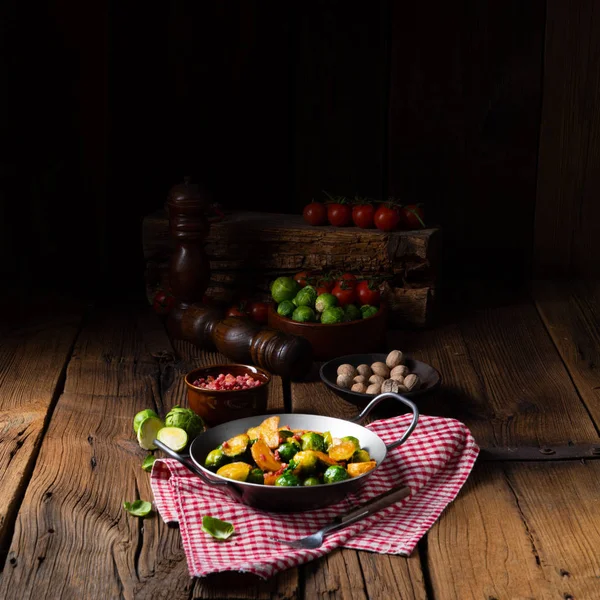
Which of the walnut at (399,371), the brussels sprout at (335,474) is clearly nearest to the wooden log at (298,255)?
the walnut at (399,371)

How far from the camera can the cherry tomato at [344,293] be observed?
3812mm

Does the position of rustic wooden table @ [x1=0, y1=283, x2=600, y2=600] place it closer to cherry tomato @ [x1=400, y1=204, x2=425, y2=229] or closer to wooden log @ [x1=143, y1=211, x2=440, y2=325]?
wooden log @ [x1=143, y1=211, x2=440, y2=325]

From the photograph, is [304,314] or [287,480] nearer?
[287,480]

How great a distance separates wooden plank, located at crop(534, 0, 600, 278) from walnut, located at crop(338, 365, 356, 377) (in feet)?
6.97

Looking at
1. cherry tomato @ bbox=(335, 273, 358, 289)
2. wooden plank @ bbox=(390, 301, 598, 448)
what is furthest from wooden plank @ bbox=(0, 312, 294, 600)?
wooden plank @ bbox=(390, 301, 598, 448)

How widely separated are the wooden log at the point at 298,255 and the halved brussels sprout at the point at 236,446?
5.89ft

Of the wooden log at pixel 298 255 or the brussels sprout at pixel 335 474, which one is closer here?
the brussels sprout at pixel 335 474

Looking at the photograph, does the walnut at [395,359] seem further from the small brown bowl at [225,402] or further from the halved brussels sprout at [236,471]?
the halved brussels sprout at [236,471]

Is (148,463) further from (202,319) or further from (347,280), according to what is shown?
(347,280)

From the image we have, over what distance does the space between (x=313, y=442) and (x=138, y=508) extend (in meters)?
0.49

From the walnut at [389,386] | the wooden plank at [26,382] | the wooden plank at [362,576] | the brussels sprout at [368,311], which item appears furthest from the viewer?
the brussels sprout at [368,311]

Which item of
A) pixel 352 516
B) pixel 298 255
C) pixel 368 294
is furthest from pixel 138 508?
pixel 298 255

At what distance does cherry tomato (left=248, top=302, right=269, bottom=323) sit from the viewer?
399 cm

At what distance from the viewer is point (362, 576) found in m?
2.14
